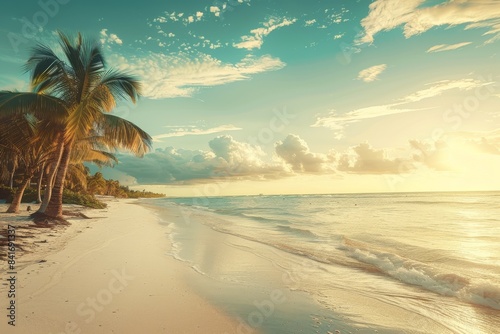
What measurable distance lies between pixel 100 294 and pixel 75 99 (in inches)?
524

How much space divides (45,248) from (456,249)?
16.4 meters

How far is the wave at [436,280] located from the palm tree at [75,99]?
44.6 ft

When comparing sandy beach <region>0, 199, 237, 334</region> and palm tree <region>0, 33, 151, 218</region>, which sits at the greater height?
palm tree <region>0, 33, 151, 218</region>

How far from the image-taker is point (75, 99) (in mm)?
15539

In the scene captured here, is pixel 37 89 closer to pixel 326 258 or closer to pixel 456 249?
pixel 326 258

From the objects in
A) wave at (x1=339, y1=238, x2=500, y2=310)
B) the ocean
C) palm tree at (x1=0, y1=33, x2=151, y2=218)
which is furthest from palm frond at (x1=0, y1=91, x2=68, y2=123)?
wave at (x1=339, y1=238, x2=500, y2=310)

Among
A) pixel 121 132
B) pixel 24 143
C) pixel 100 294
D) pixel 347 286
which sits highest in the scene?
pixel 121 132

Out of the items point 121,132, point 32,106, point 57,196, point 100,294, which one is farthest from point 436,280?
point 32,106

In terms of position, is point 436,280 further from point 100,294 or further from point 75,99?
point 75,99

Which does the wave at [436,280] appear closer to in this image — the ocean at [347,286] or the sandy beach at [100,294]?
the ocean at [347,286]

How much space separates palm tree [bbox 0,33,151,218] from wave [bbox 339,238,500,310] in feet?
44.6

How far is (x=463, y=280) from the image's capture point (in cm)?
809

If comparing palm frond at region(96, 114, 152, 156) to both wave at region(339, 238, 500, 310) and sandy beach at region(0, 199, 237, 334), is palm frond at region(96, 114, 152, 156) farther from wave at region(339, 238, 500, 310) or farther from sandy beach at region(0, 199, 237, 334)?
wave at region(339, 238, 500, 310)

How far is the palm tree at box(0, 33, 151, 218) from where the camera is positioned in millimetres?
13680
